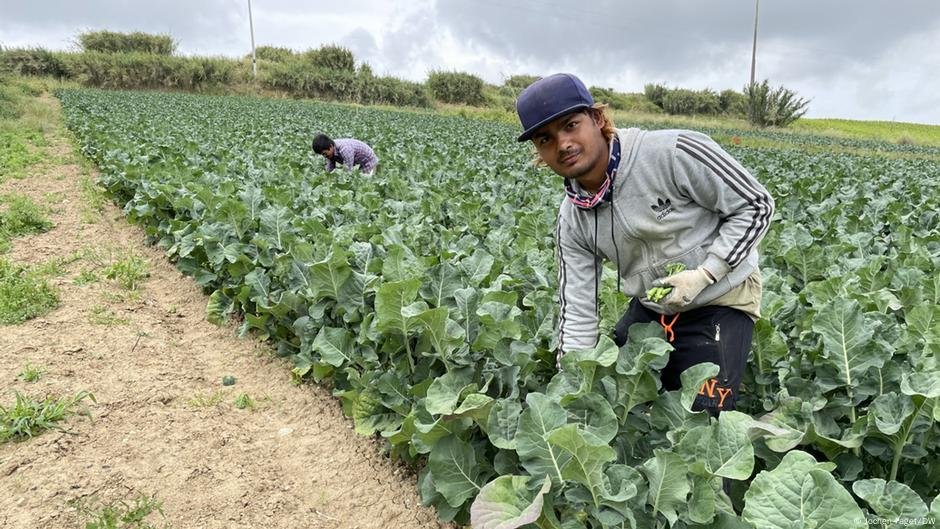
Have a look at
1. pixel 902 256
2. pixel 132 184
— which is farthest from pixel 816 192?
pixel 132 184

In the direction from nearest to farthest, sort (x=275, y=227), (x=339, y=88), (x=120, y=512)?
(x=120, y=512) → (x=275, y=227) → (x=339, y=88)

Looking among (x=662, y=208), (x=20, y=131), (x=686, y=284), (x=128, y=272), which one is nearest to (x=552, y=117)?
(x=662, y=208)

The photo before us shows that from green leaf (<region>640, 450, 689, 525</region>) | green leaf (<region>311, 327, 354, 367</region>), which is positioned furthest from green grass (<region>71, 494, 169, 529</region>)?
green leaf (<region>640, 450, 689, 525</region>)

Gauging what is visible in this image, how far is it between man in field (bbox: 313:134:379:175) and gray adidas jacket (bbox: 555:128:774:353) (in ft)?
21.0

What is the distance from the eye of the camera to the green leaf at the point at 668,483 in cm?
171

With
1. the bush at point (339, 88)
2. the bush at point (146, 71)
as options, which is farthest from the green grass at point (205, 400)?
the bush at point (146, 71)

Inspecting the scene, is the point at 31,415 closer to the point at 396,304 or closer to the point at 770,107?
the point at 396,304

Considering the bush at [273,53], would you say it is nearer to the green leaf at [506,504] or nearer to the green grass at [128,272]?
the green grass at [128,272]

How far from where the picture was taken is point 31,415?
337 cm

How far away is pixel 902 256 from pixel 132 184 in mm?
8084

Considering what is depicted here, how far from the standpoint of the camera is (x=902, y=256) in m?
4.18

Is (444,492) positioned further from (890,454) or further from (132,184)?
(132,184)

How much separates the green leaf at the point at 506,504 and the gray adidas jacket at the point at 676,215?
30.0 inches

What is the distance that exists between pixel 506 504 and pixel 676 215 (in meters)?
1.18
